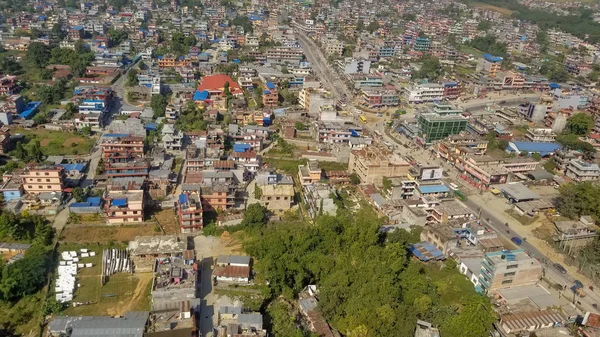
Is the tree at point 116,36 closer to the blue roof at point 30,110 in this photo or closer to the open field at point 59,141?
the blue roof at point 30,110

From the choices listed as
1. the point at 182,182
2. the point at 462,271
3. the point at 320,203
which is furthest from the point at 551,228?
the point at 182,182

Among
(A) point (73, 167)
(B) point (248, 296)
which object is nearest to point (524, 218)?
(B) point (248, 296)

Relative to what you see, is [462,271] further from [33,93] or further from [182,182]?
[33,93]

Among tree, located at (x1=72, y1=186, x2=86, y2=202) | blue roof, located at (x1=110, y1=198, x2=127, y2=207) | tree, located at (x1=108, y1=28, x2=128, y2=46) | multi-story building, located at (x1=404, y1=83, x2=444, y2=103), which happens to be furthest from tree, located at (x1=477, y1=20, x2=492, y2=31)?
tree, located at (x1=72, y1=186, x2=86, y2=202)

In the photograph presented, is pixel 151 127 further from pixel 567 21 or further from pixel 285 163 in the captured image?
pixel 567 21

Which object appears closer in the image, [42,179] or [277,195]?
[42,179]

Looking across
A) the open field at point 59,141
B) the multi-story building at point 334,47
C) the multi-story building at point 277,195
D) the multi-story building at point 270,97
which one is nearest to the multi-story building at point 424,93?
the multi-story building at point 270,97
